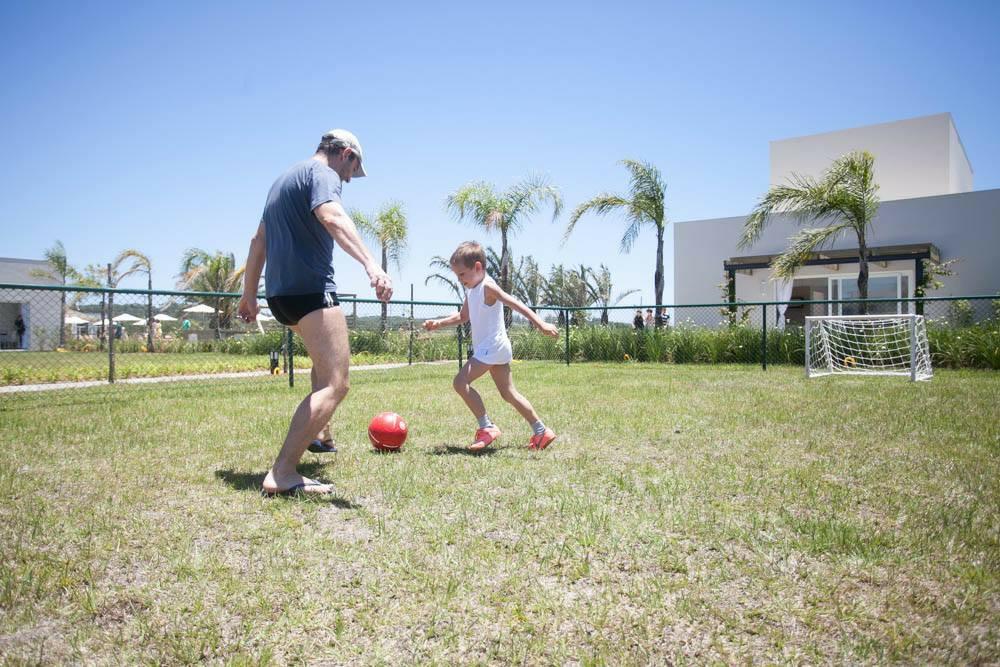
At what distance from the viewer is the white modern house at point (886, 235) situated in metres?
18.6

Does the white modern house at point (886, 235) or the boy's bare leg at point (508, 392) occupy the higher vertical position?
the white modern house at point (886, 235)

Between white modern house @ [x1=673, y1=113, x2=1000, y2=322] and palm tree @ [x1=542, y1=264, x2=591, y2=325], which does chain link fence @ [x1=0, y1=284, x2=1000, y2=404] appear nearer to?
white modern house @ [x1=673, y1=113, x2=1000, y2=322]

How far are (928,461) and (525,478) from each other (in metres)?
2.63

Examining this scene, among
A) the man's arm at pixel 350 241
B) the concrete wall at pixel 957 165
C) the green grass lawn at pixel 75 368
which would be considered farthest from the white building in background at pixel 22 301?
the concrete wall at pixel 957 165

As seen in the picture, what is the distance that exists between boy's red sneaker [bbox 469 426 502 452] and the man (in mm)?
1386

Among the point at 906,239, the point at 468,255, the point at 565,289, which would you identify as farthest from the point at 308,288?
the point at 565,289

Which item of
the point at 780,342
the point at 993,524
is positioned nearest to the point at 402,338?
the point at 780,342

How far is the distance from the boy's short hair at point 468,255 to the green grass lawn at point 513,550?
4.53ft

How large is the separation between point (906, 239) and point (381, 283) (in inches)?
852

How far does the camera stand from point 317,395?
333 centimetres

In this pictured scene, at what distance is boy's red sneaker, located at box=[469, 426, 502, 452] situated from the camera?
179 inches

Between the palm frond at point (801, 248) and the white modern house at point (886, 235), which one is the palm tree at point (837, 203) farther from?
the white modern house at point (886, 235)

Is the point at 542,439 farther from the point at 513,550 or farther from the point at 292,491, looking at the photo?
the point at 513,550

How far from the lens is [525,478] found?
3.66 m
